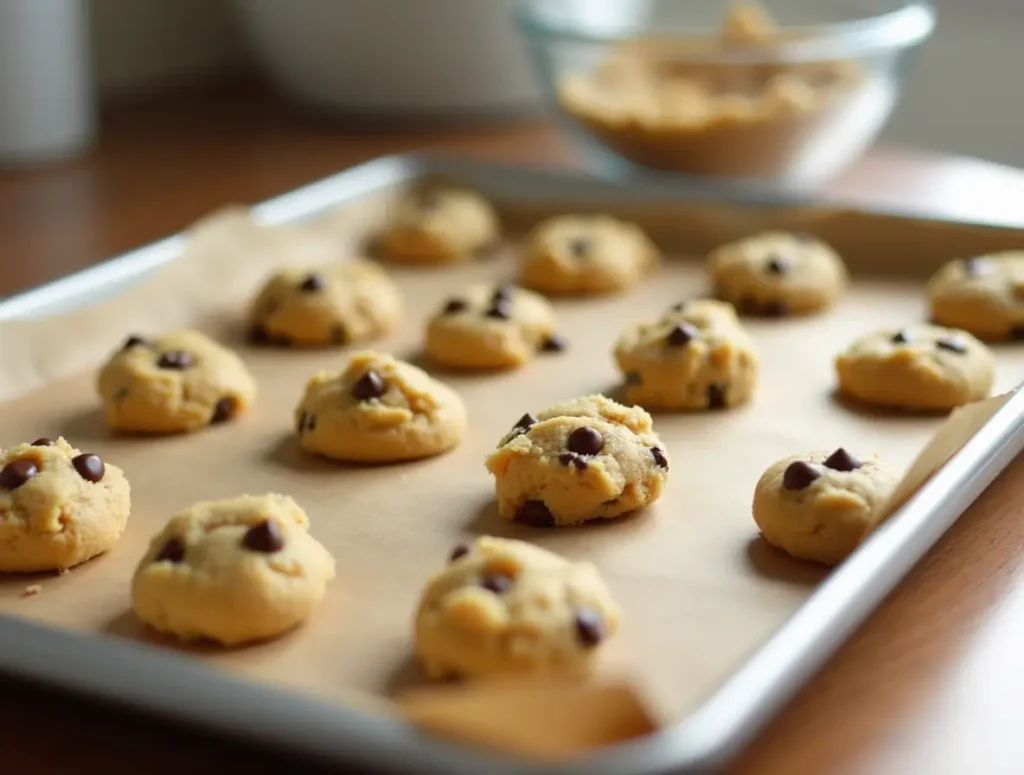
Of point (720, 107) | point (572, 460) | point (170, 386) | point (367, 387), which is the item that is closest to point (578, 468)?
point (572, 460)

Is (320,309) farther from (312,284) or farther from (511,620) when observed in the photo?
(511,620)

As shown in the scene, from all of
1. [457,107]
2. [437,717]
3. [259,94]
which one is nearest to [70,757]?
[437,717]

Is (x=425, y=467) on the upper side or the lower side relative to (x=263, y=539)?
lower

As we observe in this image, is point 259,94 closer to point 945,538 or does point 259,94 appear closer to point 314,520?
point 314,520

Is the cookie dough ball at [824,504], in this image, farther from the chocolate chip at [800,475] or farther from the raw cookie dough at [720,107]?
the raw cookie dough at [720,107]

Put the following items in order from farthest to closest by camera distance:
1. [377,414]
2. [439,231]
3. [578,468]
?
[439,231]
[377,414]
[578,468]

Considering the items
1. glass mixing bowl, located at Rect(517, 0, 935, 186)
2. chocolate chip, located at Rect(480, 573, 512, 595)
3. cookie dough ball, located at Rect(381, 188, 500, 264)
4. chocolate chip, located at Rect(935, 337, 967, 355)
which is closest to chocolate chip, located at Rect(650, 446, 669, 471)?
chocolate chip, located at Rect(480, 573, 512, 595)

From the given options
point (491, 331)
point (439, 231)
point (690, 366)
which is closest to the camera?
point (690, 366)
